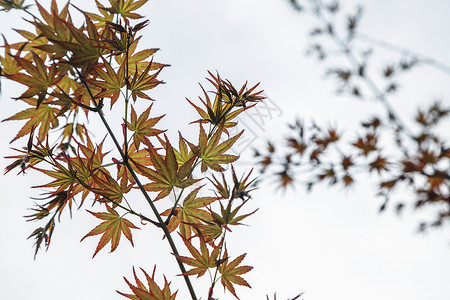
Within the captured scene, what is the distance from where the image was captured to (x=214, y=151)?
2.46 feet

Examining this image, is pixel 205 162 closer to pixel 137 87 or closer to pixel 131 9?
pixel 137 87

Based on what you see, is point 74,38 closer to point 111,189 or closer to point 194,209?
point 111,189

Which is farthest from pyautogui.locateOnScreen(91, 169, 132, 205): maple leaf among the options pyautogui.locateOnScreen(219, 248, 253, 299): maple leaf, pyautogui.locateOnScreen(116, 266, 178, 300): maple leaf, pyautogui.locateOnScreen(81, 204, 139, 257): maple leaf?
Answer: pyautogui.locateOnScreen(219, 248, 253, 299): maple leaf

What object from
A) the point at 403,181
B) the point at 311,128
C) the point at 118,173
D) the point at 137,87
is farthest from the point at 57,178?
the point at 311,128

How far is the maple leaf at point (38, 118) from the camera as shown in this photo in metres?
0.77

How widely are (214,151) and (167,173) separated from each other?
0.13 metres

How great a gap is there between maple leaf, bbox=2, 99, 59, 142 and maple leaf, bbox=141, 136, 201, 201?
317mm

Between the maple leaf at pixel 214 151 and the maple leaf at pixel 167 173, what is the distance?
0.08 meters

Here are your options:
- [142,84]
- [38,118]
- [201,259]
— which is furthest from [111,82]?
[201,259]

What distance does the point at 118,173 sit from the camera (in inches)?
31.3

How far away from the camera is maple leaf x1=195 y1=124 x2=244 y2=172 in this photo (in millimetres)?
727

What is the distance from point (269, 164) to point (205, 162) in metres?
0.91

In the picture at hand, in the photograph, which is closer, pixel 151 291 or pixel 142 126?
pixel 151 291

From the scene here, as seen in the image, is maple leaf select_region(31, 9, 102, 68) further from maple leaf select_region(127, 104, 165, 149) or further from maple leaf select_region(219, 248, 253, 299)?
maple leaf select_region(219, 248, 253, 299)
